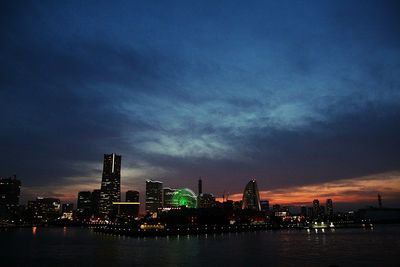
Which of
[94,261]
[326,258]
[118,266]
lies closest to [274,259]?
[326,258]

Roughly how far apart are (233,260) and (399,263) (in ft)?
91.8

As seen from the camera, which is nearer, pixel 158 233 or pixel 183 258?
pixel 183 258

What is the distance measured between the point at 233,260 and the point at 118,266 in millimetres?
20696

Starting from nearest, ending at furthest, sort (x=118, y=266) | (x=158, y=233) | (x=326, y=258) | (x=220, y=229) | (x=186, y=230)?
(x=118, y=266)
(x=326, y=258)
(x=158, y=233)
(x=186, y=230)
(x=220, y=229)

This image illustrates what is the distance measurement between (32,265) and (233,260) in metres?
36.2

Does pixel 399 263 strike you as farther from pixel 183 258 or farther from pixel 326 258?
pixel 183 258

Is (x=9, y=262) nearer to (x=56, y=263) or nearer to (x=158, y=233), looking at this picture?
(x=56, y=263)

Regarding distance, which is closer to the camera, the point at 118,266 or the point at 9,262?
the point at 118,266

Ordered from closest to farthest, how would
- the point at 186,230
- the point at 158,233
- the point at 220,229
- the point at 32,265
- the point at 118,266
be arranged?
the point at 118,266
the point at 32,265
the point at 158,233
the point at 186,230
the point at 220,229

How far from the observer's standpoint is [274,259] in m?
66.9

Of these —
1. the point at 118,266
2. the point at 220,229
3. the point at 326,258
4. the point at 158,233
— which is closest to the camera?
the point at 118,266

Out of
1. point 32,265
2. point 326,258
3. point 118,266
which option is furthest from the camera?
point 326,258

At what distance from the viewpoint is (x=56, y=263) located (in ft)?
213

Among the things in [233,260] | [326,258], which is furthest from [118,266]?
[326,258]
